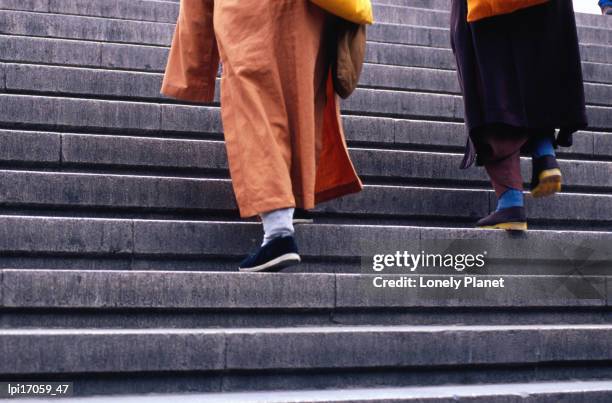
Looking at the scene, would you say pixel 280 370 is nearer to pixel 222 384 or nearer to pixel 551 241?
pixel 222 384

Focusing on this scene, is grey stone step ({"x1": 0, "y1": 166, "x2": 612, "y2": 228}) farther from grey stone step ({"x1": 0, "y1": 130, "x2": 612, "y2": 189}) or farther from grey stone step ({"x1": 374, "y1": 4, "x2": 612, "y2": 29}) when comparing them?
grey stone step ({"x1": 374, "y1": 4, "x2": 612, "y2": 29})

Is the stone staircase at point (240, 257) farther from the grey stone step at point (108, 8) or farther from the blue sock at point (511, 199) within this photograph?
the grey stone step at point (108, 8)

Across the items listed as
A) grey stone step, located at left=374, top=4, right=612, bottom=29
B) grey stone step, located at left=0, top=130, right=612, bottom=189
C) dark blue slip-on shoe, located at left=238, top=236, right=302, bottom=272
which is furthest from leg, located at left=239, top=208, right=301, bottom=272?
grey stone step, located at left=374, top=4, right=612, bottom=29

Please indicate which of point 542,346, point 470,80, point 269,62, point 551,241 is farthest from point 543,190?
point 269,62

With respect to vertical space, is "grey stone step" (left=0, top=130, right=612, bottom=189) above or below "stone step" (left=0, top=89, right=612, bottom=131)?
below

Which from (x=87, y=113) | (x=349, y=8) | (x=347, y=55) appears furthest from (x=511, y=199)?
(x=87, y=113)

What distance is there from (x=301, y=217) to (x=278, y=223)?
0.50 metres

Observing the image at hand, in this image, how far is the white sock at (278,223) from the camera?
3621mm

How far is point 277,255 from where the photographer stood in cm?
363

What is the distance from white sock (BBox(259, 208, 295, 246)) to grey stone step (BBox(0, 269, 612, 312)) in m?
0.15

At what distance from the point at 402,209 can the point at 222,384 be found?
1595 millimetres

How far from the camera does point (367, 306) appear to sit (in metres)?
3.75

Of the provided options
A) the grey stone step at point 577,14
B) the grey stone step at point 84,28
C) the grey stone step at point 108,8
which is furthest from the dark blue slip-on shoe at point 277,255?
the grey stone step at point 577,14

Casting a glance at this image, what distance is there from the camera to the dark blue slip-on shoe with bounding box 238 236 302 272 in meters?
3.62
